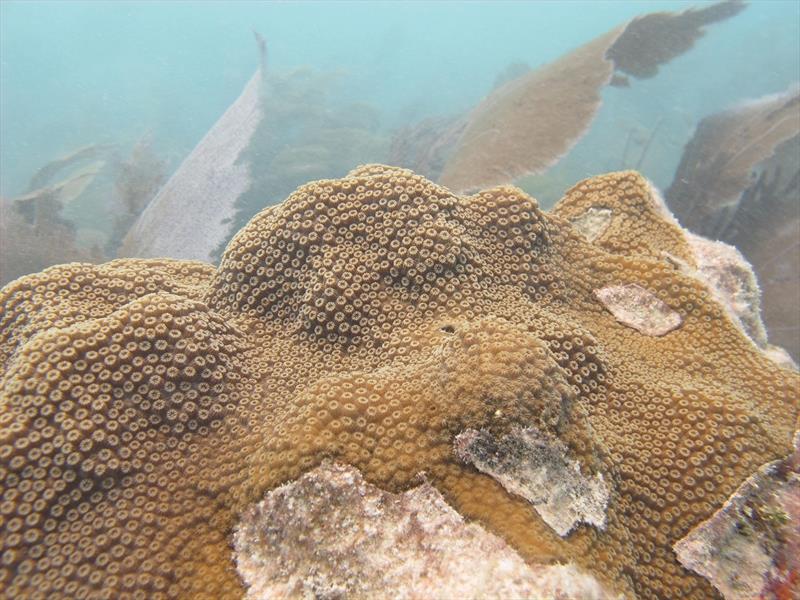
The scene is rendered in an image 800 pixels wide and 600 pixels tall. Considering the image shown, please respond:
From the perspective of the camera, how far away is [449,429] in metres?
2.51

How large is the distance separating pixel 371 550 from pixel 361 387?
862 mm

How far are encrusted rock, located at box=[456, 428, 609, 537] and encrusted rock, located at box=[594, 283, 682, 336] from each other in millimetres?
2010

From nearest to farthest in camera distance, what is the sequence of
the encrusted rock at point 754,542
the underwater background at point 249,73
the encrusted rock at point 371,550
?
the encrusted rock at point 371,550
the encrusted rock at point 754,542
the underwater background at point 249,73

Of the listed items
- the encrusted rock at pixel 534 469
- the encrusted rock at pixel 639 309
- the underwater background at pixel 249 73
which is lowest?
the underwater background at pixel 249 73

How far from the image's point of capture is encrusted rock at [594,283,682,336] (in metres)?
4.05

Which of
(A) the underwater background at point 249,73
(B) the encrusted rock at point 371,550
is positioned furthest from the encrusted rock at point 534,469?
(A) the underwater background at point 249,73

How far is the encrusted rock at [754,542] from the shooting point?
8.40 feet

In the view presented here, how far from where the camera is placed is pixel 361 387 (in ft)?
9.14

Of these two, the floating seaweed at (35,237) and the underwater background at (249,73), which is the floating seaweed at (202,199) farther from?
the underwater background at (249,73)

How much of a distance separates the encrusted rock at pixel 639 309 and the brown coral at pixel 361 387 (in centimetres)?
7

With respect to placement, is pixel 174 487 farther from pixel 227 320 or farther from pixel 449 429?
pixel 449 429

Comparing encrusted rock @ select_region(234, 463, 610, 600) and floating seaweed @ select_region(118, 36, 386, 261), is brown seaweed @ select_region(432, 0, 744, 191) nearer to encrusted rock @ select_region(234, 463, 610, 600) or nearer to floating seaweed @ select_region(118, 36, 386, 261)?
floating seaweed @ select_region(118, 36, 386, 261)

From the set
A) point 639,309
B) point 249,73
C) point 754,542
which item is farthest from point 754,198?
point 249,73

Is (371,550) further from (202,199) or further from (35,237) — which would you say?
(35,237)
